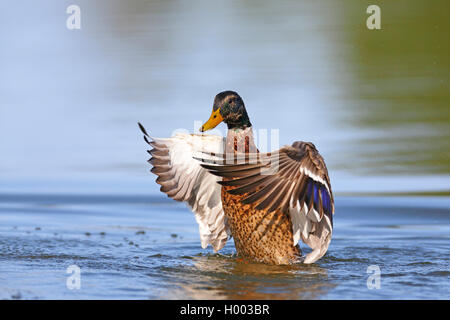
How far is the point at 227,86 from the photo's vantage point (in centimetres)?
1121

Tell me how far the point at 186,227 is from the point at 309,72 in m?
4.79

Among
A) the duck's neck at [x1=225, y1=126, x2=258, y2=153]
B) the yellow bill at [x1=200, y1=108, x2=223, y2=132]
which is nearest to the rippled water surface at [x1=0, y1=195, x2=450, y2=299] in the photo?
the duck's neck at [x1=225, y1=126, x2=258, y2=153]

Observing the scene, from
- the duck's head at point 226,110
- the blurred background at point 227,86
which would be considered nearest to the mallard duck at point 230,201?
the duck's head at point 226,110

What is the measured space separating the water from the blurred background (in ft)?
A: 0.09

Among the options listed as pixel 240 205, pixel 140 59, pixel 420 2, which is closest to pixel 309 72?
pixel 140 59

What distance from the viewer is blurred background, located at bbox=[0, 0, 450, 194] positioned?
9.27 metres

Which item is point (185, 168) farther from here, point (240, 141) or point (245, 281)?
point (245, 281)

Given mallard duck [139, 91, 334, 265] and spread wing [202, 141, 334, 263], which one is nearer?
spread wing [202, 141, 334, 263]

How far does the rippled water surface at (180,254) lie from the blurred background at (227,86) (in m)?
0.48

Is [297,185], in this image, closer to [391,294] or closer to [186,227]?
[391,294]

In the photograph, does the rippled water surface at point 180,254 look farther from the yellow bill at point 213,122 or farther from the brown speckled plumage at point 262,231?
the yellow bill at point 213,122

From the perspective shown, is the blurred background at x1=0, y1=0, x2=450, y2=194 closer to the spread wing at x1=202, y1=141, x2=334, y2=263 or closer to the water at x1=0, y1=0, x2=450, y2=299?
the water at x1=0, y1=0, x2=450, y2=299

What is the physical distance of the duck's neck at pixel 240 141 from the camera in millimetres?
6270

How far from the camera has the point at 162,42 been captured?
534 inches
